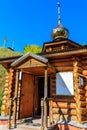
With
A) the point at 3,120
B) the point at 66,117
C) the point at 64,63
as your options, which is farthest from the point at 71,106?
the point at 3,120

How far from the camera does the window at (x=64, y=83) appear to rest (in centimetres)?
868

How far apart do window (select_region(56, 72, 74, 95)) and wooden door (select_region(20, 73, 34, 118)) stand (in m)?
2.06

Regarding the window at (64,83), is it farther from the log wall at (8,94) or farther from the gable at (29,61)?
the log wall at (8,94)

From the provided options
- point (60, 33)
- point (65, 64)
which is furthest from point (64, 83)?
point (60, 33)

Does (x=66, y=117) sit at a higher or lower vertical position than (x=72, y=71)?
lower

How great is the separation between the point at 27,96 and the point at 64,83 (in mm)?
2627

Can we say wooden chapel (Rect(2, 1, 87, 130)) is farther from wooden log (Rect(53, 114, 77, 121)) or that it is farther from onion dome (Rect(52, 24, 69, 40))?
onion dome (Rect(52, 24, 69, 40))

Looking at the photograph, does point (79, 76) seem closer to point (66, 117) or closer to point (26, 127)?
point (66, 117)

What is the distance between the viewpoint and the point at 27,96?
10070mm

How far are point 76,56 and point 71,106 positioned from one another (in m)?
2.65

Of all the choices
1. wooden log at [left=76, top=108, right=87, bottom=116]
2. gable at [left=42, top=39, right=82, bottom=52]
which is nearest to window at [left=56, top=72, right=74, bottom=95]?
wooden log at [left=76, top=108, right=87, bottom=116]

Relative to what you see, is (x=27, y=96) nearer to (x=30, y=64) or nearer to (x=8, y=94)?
(x=8, y=94)

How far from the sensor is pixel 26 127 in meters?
7.52

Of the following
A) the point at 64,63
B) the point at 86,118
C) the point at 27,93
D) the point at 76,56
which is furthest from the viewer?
the point at 27,93
